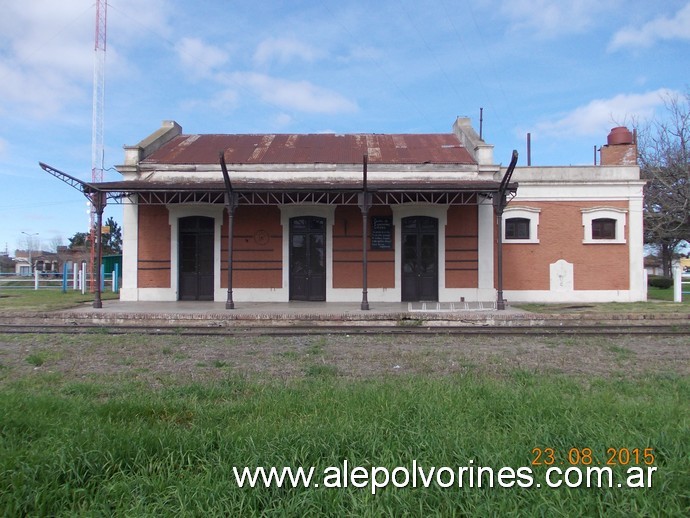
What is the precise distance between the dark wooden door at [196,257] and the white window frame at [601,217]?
48.0 feet

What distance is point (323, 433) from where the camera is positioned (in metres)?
3.37

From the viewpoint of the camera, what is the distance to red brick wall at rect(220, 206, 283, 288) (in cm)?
1881

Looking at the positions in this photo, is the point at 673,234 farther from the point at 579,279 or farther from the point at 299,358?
the point at 299,358

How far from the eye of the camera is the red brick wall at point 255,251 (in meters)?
18.8

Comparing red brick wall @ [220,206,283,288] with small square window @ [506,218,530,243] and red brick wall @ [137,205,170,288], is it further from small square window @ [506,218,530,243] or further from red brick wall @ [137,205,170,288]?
small square window @ [506,218,530,243]

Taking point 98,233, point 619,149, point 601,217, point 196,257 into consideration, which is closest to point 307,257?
point 196,257

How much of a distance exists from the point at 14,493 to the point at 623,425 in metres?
3.99

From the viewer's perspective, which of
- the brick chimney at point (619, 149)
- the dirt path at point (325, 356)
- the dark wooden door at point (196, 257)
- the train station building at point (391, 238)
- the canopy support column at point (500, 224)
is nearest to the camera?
the dirt path at point (325, 356)

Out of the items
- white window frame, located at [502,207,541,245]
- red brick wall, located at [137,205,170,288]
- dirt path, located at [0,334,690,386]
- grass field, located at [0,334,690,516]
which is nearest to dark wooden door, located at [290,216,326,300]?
red brick wall, located at [137,205,170,288]

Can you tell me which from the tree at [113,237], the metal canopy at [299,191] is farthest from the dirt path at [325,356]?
the tree at [113,237]

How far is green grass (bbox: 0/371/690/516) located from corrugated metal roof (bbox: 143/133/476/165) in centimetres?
1512

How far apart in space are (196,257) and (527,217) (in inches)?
516

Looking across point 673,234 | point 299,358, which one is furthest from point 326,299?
point 673,234

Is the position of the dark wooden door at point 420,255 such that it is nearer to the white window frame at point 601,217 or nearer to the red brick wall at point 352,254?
the red brick wall at point 352,254
